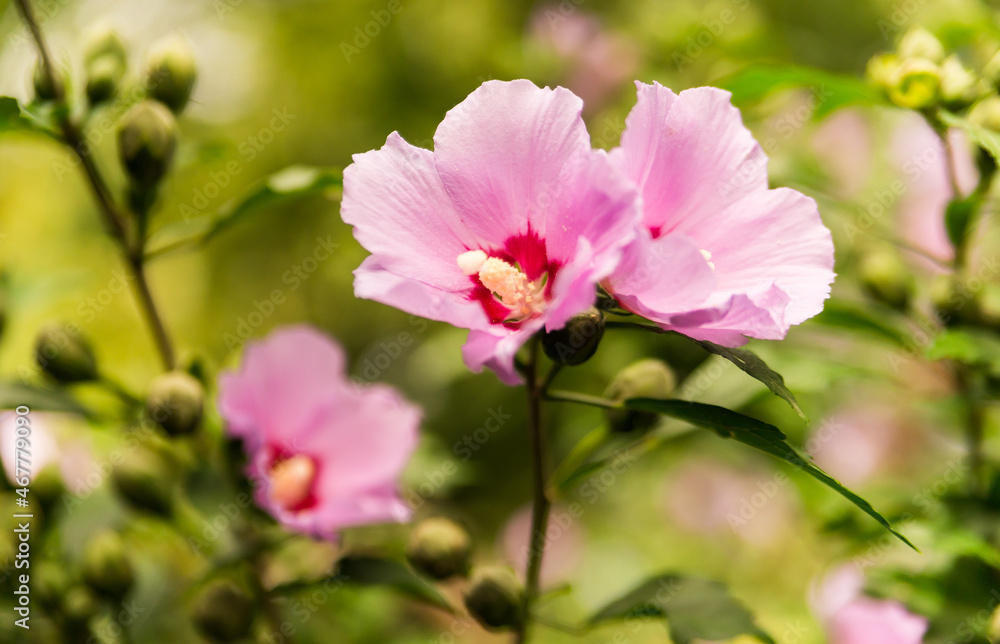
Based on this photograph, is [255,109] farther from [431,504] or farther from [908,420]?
[908,420]

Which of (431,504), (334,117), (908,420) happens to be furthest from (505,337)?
(334,117)

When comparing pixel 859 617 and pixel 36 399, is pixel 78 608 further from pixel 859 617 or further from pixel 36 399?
pixel 859 617

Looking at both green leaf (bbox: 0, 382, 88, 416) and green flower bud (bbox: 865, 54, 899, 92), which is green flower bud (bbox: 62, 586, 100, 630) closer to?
green leaf (bbox: 0, 382, 88, 416)

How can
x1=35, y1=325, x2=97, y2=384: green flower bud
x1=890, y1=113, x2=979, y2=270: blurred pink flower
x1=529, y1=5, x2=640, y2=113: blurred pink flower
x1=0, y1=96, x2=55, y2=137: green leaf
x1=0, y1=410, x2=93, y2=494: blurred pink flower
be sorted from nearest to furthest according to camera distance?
1. x1=0, y1=96, x2=55, y2=137: green leaf
2. x1=35, y1=325, x2=97, y2=384: green flower bud
3. x1=0, y1=410, x2=93, y2=494: blurred pink flower
4. x1=890, y1=113, x2=979, y2=270: blurred pink flower
5. x1=529, y1=5, x2=640, y2=113: blurred pink flower

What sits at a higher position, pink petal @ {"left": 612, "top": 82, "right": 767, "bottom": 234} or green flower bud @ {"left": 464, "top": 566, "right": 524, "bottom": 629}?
pink petal @ {"left": 612, "top": 82, "right": 767, "bottom": 234}

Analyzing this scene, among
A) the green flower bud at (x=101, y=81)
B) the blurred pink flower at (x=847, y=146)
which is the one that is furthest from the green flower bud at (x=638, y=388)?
the blurred pink flower at (x=847, y=146)

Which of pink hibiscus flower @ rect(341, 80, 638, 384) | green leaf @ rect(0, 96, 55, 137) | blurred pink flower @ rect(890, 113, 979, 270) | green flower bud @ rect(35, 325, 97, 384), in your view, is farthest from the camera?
blurred pink flower @ rect(890, 113, 979, 270)

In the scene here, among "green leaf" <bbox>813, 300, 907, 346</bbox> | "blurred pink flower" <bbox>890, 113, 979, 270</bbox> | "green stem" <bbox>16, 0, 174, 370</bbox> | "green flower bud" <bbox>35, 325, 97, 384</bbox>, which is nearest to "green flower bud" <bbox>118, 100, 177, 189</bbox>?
"green stem" <bbox>16, 0, 174, 370</bbox>
